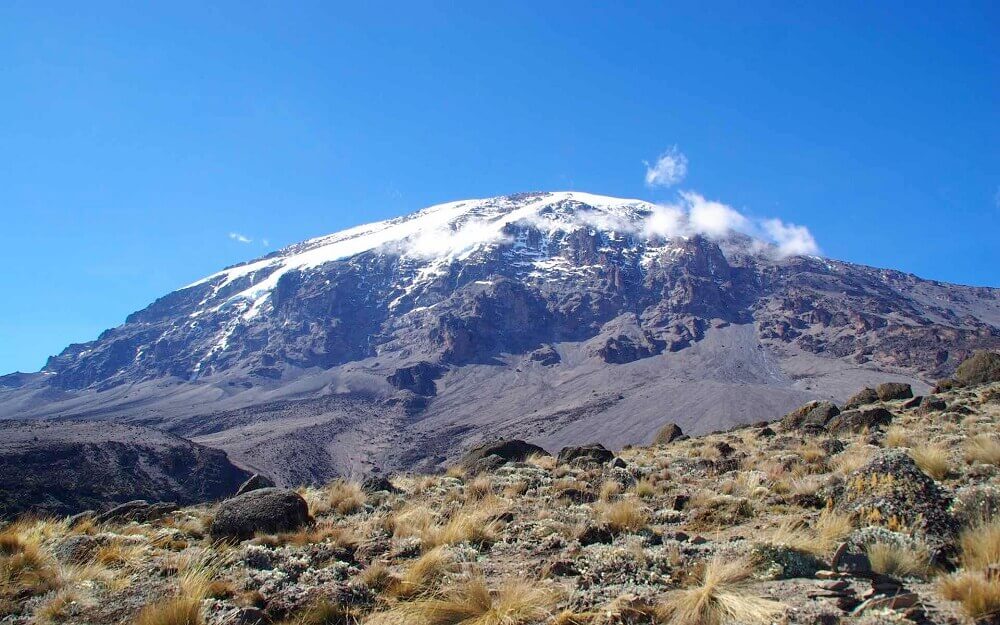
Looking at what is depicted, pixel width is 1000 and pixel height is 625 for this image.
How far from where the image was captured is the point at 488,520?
8297 mm

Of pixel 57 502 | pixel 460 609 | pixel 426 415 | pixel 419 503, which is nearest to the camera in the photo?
pixel 460 609

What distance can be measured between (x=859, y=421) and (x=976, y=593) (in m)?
16.6

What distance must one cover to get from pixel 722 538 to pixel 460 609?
351 centimetres

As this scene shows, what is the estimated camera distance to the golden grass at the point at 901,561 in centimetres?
456

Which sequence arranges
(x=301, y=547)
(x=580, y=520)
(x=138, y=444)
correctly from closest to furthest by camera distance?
(x=301, y=547) → (x=580, y=520) → (x=138, y=444)

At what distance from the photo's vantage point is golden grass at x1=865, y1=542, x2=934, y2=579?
4.56 m

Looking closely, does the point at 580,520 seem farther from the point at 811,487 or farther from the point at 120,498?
the point at 120,498

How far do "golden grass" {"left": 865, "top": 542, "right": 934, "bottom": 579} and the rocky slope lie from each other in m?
73.7

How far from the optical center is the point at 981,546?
4.44m

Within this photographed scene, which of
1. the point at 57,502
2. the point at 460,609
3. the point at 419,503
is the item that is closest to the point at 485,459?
the point at 419,503

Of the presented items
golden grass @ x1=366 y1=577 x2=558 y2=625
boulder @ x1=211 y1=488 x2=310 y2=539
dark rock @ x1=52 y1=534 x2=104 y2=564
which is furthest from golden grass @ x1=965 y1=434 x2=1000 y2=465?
dark rock @ x1=52 y1=534 x2=104 y2=564

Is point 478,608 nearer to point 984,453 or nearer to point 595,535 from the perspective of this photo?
point 595,535

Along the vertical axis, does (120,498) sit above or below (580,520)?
below

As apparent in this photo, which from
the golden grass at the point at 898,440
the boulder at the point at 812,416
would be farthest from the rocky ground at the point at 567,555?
the boulder at the point at 812,416
